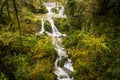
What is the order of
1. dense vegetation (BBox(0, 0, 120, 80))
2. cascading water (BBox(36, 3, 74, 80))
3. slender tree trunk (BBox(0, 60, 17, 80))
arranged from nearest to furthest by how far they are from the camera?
1. slender tree trunk (BBox(0, 60, 17, 80))
2. dense vegetation (BBox(0, 0, 120, 80))
3. cascading water (BBox(36, 3, 74, 80))

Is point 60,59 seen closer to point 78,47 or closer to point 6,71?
point 78,47

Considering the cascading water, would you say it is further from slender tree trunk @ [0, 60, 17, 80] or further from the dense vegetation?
slender tree trunk @ [0, 60, 17, 80]

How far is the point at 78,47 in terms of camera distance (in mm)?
22141

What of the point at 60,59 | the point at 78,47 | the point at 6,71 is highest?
the point at 6,71

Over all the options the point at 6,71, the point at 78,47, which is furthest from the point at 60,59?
the point at 6,71

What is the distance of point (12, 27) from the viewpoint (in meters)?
24.1

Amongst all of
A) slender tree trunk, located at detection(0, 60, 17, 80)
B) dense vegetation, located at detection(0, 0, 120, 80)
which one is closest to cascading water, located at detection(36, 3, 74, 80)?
dense vegetation, located at detection(0, 0, 120, 80)

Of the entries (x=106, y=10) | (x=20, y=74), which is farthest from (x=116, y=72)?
(x=106, y=10)

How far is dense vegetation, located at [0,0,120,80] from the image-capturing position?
16500 mm

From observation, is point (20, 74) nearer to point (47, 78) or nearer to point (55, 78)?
point (47, 78)

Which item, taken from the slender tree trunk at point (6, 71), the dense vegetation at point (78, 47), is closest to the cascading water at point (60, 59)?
the dense vegetation at point (78, 47)

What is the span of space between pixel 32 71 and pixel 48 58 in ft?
14.8

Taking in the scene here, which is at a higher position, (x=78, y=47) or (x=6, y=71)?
(x=6, y=71)

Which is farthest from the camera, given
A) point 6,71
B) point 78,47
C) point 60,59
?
point 60,59
